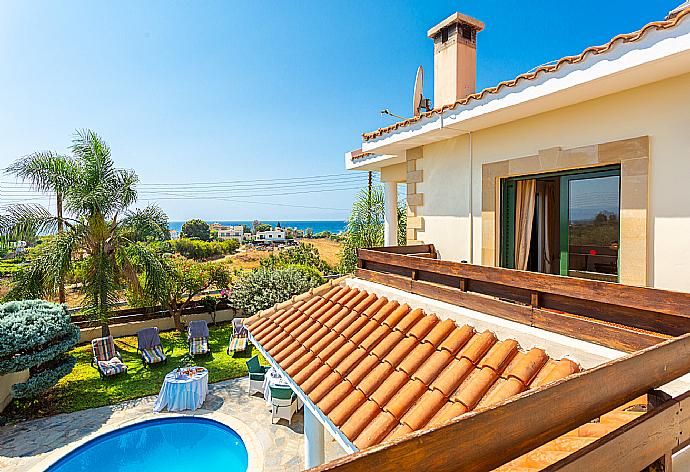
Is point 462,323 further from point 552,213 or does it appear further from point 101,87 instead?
point 101,87

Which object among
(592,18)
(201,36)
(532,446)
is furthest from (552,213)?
(201,36)

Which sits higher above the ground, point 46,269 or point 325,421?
point 46,269

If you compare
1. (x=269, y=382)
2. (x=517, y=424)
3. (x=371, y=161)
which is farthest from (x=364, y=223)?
(x=517, y=424)

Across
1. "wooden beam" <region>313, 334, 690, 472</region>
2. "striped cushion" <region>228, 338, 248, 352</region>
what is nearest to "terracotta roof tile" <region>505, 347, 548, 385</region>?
"wooden beam" <region>313, 334, 690, 472</region>

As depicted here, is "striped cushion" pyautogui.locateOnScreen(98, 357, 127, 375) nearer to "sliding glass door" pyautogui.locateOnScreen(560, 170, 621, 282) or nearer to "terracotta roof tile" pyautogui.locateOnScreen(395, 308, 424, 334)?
"terracotta roof tile" pyautogui.locateOnScreen(395, 308, 424, 334)

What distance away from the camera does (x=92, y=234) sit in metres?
14.8

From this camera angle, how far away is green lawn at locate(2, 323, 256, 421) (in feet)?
38.4

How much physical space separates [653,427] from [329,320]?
4.90m

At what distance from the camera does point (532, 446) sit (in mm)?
1228

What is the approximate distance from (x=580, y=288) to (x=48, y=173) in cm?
1802

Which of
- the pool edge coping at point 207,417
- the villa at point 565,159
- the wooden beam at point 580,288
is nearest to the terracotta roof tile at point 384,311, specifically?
the wooden beam at point 580,288

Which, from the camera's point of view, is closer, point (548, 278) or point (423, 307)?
point (548, 278)

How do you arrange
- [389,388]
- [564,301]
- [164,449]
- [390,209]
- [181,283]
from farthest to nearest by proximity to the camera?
[181,283] < [390,209] < [164,449] < [389,388] < [564,301]

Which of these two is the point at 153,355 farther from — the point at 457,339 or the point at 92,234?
the point at 457,339
